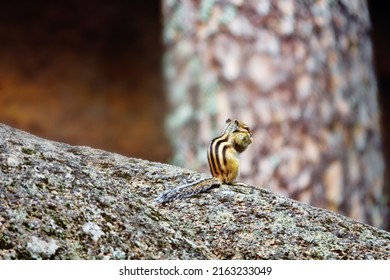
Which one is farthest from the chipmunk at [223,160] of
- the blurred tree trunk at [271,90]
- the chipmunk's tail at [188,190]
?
the blurred tree trunk at [271,90]

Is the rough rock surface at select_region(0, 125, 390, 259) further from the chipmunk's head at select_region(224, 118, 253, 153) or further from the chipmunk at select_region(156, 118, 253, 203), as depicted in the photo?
the chipmunk's head at select_region(224, 118, 253, 153)

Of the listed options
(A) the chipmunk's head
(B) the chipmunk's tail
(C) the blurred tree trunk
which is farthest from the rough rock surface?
(C) the blurred tree trunk

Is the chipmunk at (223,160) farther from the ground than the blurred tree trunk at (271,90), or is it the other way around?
the blurred tree trunk at (271,90)

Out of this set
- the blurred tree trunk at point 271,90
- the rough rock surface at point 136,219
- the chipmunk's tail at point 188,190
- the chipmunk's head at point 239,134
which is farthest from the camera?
the blurred tree trunk at point 271,90

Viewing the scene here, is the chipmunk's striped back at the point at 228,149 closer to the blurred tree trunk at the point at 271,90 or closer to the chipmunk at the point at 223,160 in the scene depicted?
the chipmunk at the point at 223,160

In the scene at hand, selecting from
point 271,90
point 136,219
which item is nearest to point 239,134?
point 271,90
